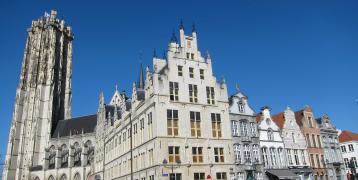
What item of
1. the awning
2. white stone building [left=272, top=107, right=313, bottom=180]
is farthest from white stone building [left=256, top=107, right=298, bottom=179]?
white stone building [left=272, top=107, right=313, bottom=180]

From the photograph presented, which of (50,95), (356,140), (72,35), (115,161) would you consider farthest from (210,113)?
(72,35)

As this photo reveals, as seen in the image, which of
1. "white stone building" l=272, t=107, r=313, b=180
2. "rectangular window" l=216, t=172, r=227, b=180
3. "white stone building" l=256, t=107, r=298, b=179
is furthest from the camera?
"white stone building" l=272, t=107, r=313, b=180

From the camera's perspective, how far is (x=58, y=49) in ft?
348

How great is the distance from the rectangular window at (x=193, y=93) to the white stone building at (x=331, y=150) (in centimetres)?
2231

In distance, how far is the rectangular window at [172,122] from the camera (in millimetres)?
31484

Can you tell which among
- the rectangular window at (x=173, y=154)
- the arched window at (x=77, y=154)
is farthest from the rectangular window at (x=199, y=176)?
the arched window at (x=77, y=154)

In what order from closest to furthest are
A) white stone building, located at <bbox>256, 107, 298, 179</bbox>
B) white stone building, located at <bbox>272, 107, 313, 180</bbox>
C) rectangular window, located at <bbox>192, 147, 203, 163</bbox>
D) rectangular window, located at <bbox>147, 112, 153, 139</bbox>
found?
1. rectangular window, located at <bbox>147, 112, 153, 139</bbox>
2. rectangular window, located at <bbox>192, 147, 203, 163</bbox>
3. white stone building, located at <bbox>256, 107, 298, 179</bbox>
4. white stone building, located at <bbox>272, 107, 313, 180</bbox>

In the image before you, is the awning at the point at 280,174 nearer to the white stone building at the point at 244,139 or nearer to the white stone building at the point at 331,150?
the white stone building at the point at 244,139

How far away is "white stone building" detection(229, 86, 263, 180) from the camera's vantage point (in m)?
34.9

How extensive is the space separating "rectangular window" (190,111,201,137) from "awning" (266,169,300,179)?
9844 mm

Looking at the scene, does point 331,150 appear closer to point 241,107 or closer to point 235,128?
point 241,107

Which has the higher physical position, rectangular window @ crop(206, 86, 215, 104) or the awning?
rectangular window @ crop(206, 86, 215, 104)

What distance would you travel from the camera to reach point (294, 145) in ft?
135

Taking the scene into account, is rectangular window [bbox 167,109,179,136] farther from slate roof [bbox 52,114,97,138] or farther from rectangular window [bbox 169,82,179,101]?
slate roof [bbox 52,114,97,138]
